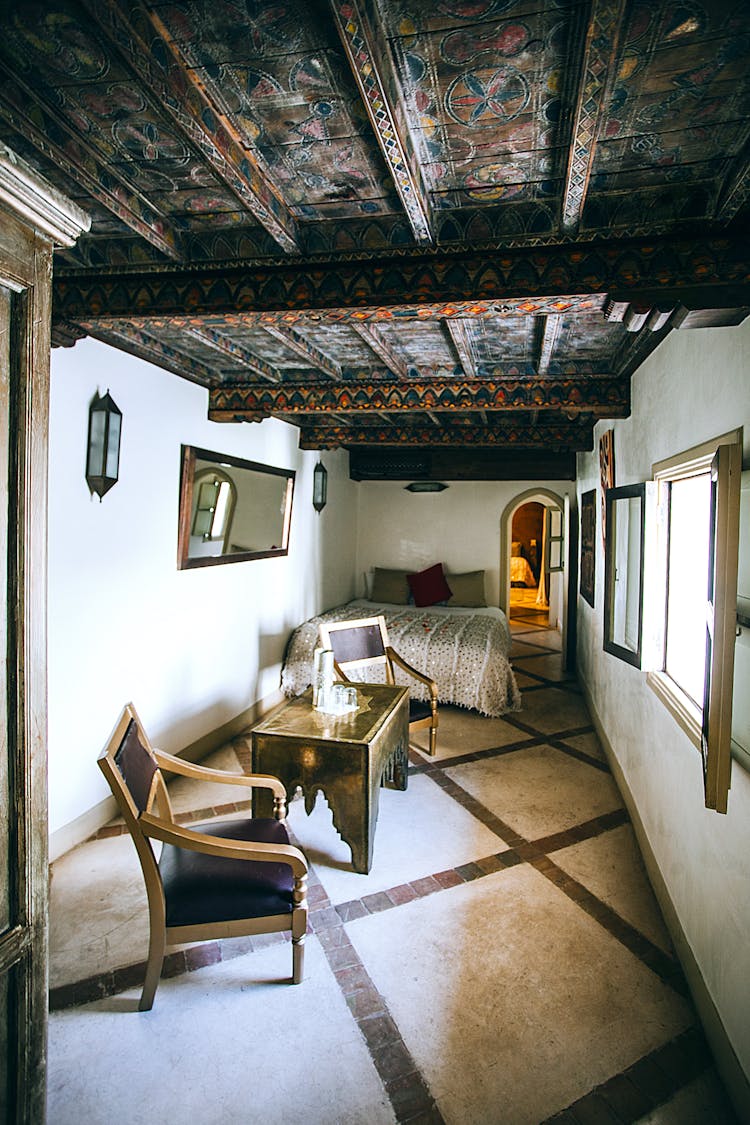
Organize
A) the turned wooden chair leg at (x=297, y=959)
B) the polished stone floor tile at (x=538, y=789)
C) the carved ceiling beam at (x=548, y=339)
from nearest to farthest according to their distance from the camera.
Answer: the turned wooden chair leg at (x=297, y=959)
the carved ceiling beam at (x=548, y=339)
the polished stone floor tile at (x=538, y=789)

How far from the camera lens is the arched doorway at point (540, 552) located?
26.5 ft

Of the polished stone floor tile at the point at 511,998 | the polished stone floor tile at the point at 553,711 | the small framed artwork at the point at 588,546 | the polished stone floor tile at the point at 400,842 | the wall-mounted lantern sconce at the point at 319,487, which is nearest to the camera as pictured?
the polished stone floor tile at the point at 511,998

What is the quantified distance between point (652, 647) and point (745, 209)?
1.94 metres

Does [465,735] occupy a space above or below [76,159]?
below

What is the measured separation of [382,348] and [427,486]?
479 cm

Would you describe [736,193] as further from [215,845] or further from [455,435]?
[455,435]

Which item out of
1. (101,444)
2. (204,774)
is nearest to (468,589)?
(101,444)

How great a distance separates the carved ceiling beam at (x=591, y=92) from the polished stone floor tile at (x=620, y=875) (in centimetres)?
284

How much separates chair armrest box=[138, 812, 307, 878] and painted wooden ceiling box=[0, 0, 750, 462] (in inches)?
76.3

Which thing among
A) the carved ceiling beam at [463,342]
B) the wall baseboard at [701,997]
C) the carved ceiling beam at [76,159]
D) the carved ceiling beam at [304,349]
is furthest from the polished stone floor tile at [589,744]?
the carved ceiling beam at [76,159]

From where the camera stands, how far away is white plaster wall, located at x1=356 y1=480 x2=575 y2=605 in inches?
320

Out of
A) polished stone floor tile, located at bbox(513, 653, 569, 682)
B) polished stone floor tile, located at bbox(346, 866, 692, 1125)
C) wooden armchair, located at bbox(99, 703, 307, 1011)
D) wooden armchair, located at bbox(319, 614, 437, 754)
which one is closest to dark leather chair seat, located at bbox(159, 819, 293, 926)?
wooden armchair, located at bbox(99, 703, 307, 1011)

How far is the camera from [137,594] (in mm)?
3703

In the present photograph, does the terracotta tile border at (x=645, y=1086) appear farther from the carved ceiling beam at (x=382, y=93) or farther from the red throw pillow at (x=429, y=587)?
the red throw pillow at (x=429, y=587)
